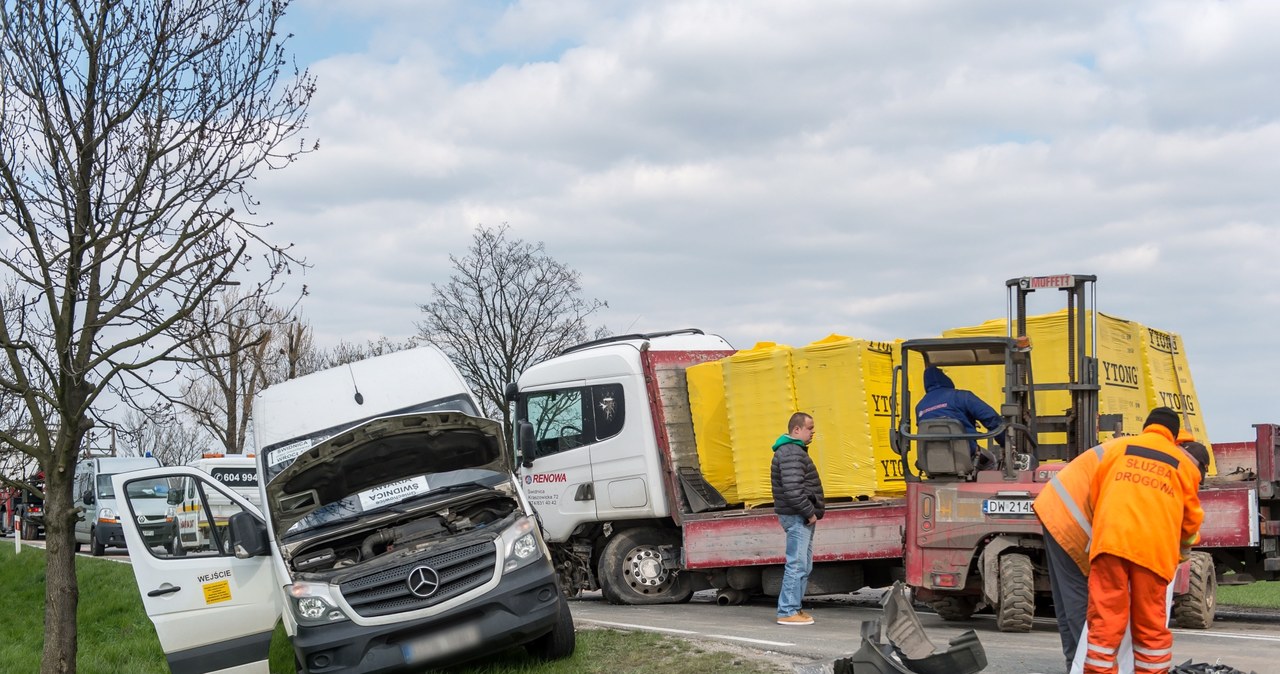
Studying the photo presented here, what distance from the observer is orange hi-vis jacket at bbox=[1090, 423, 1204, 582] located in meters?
6.31

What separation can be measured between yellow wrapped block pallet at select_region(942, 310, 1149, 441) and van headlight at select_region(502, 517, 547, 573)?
4770 millimetres

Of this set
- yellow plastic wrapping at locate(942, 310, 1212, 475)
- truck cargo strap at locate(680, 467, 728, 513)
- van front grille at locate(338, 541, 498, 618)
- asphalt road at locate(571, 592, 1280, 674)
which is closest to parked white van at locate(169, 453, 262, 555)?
van front grille at locate(338, 541, 498, 618)

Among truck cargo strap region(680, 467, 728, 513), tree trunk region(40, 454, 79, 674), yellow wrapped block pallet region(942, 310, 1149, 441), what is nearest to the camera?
tree trunk region(40, 454, 79, 674)

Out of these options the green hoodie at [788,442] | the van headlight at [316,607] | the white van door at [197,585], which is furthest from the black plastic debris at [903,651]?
the white van door at [197,585]

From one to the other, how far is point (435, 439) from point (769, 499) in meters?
4.38

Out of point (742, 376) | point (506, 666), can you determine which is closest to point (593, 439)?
point (742, 376)

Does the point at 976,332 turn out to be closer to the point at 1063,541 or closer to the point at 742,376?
the point at 742,376

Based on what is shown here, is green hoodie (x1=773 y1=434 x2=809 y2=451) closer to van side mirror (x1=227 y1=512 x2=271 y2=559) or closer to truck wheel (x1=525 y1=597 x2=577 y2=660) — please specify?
truck wheel (x1=525 y1=597 x2=577 y2=660)

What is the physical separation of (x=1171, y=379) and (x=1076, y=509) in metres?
6.32

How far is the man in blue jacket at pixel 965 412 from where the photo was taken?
1062 centimetres

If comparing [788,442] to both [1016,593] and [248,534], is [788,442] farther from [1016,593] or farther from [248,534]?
[248,534]

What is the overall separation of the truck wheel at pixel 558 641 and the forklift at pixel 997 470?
10.5 feet

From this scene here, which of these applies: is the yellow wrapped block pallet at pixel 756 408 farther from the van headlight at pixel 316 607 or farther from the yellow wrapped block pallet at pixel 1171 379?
the van headlight at pixel 316 607

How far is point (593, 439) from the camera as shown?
13.9m
